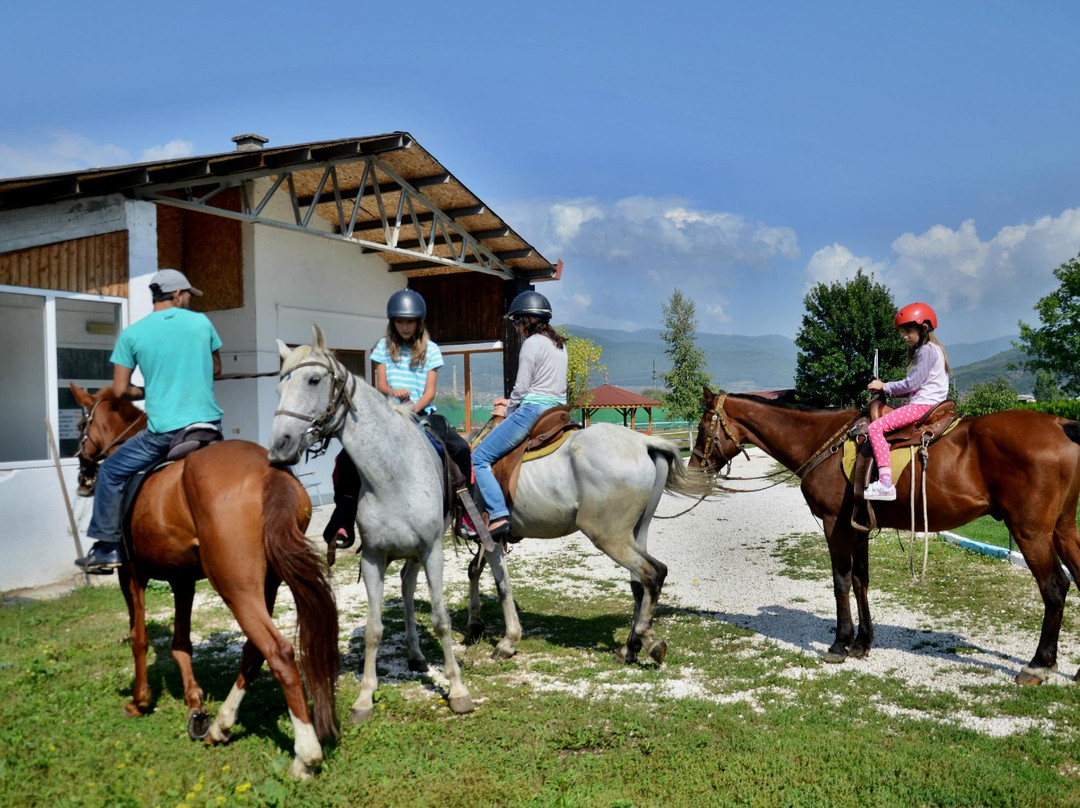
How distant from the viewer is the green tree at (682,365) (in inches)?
1962

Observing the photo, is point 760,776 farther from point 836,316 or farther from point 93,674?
point 836,316

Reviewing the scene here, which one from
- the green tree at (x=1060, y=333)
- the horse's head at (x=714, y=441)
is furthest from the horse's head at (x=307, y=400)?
the green tree at (x=1060, y=333)

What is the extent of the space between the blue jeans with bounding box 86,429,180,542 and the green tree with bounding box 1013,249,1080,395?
62.6 metres

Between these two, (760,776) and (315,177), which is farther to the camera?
(315,177)

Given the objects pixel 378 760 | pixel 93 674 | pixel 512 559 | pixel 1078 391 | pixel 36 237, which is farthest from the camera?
pixel 1078 391

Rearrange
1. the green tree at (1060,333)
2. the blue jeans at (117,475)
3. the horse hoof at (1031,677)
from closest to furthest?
1. the blue jeans at (117,475)
2. the horse hoof at (1031,677)
3. the green tree at (1060,333)

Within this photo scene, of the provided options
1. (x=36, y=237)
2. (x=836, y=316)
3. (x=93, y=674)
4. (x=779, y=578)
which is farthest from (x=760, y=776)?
(x=836, y=316)

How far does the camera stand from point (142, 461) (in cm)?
463

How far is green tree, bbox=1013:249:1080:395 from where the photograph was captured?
5475 centimetres

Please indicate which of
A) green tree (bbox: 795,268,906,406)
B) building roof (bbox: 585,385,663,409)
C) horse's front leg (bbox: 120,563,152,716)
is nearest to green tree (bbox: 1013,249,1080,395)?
green tree (bbox: 795,268,906,406)

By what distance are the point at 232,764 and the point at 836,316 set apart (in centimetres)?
4618

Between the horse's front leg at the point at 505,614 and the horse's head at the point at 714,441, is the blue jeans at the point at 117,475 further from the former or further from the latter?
the horse's head at the point at 714,441

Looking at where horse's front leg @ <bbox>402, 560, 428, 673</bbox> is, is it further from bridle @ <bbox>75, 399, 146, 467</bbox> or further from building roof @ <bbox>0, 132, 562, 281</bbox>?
building roof @ <bbox>0, 132, 562, 281</bbox>

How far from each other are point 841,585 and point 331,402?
A: 13.8 ft
